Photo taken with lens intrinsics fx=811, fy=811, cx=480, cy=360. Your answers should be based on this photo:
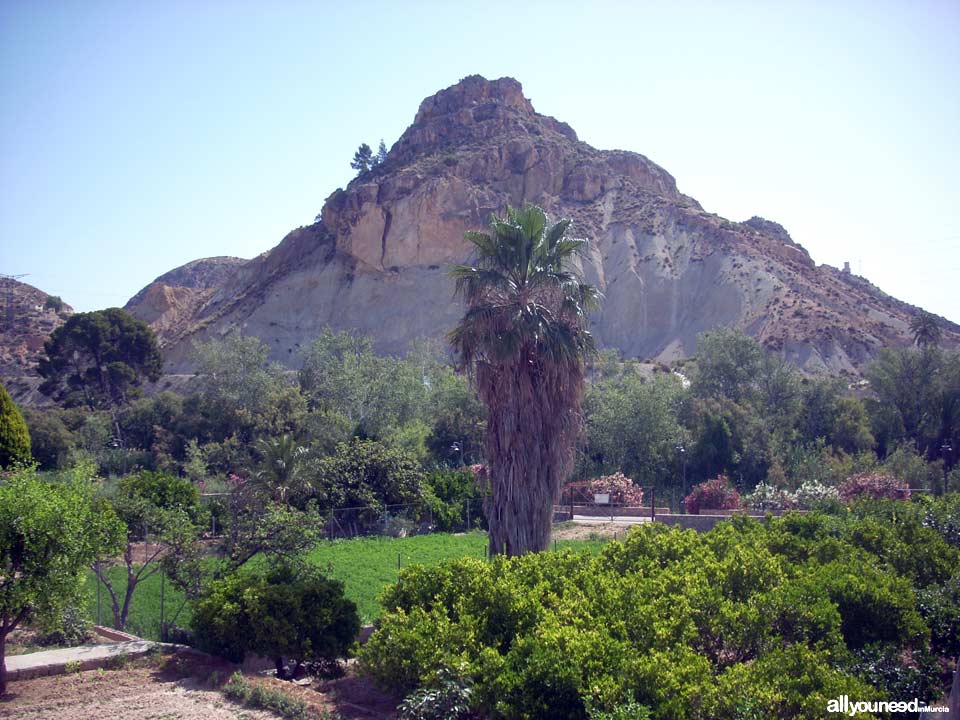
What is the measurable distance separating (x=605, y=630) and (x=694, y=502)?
24.4 meters

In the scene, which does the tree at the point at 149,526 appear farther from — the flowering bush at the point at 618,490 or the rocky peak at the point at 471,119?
the rocky peak at the point at 471,119

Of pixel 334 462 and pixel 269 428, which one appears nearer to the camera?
pixel 334 462

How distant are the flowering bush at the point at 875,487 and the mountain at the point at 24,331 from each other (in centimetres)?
6012

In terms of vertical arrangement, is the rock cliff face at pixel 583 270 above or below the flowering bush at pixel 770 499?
above

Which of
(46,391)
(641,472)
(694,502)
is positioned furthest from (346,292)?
(694,502)

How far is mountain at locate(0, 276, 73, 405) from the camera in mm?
67312

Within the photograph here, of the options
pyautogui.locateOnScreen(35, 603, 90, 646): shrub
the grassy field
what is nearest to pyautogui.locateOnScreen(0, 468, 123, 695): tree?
the grassy field

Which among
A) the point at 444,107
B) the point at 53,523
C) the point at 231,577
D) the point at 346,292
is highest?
the point at 444,107

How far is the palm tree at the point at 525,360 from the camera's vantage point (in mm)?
15438

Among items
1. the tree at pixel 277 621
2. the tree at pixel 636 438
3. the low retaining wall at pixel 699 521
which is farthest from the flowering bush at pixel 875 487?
the tree at pixel 277 621

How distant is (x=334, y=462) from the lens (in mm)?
30297

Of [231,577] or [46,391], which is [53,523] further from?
[46,391]

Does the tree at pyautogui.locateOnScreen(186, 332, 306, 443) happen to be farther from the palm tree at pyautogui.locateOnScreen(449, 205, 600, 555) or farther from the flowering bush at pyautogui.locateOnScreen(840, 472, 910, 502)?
the palm tree at pyautogui.locateOnScreen(449, 205, 600, 555)

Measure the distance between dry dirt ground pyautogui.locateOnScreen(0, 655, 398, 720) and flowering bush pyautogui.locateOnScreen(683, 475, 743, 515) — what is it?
22.3 meters
